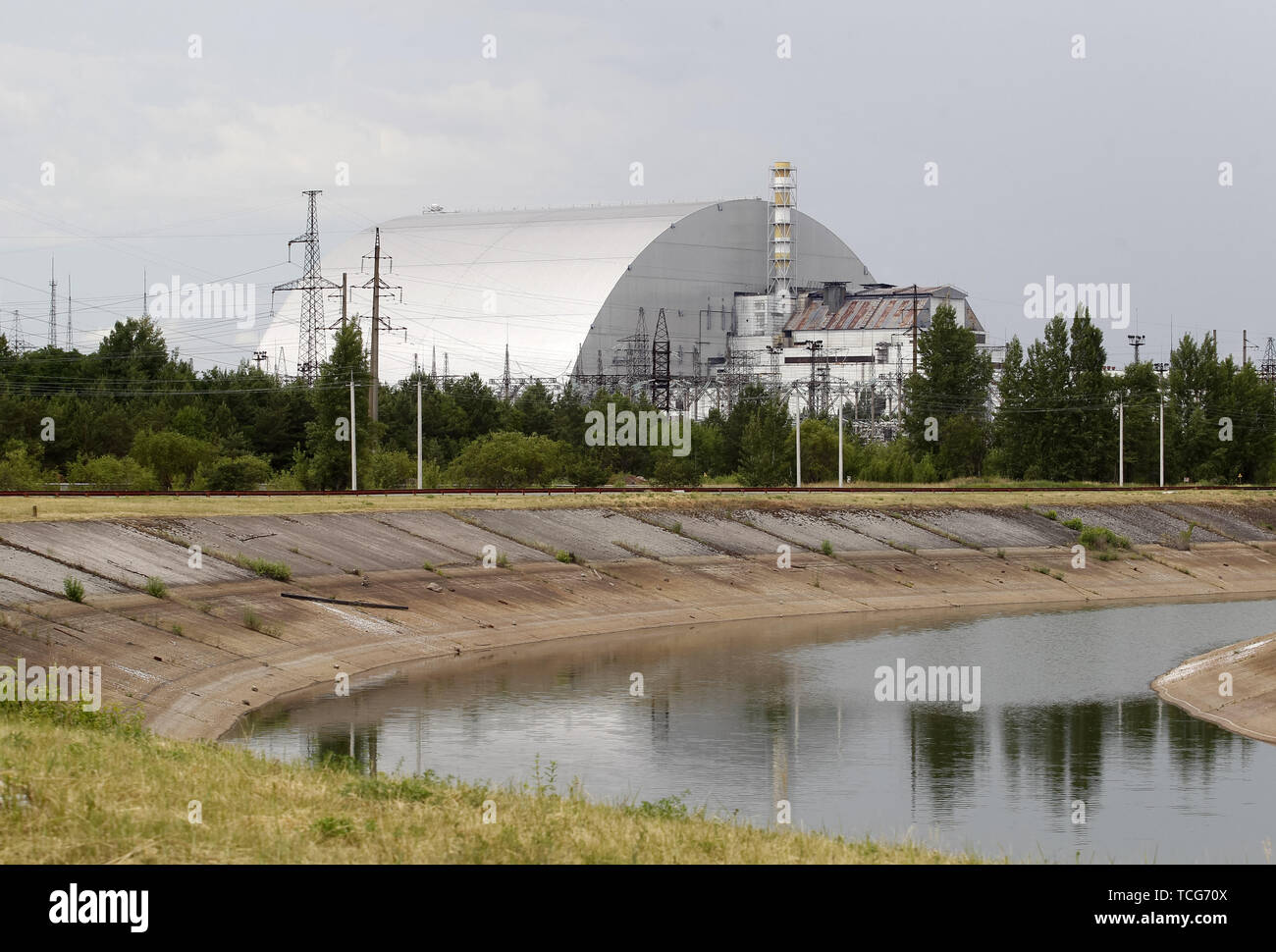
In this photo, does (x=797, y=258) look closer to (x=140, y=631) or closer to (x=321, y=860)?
(x=140, y=631)

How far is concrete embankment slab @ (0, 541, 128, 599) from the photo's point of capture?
3662 centimetres

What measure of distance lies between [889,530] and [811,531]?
409cm

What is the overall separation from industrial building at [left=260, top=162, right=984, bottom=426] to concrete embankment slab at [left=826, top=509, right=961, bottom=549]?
54233 mm

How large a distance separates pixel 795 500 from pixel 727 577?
41.2 ft

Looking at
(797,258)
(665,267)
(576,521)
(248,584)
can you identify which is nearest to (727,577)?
(576,521)

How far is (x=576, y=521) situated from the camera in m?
57.2

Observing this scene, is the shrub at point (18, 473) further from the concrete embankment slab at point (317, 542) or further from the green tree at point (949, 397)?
the green tree at point (949, 397)

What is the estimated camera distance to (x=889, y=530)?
6444cm

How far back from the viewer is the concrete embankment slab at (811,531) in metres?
61.1

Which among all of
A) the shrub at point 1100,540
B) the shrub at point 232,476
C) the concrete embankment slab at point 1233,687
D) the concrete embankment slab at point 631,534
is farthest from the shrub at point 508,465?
the concrete embankment slab at point 1233,687

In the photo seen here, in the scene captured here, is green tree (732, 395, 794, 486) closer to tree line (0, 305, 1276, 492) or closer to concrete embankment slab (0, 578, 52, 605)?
tree line (0, 305, 1276, 492)

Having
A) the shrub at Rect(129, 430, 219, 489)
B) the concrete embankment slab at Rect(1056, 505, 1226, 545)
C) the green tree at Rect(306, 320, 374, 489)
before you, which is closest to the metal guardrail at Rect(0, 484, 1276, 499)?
the green tree at Rect(306, 320, 374, 489)

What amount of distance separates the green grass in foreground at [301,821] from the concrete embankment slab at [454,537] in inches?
1235

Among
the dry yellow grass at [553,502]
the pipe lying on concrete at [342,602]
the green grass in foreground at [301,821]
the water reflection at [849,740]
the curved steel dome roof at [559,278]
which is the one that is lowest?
the water reflection at [849,740]
